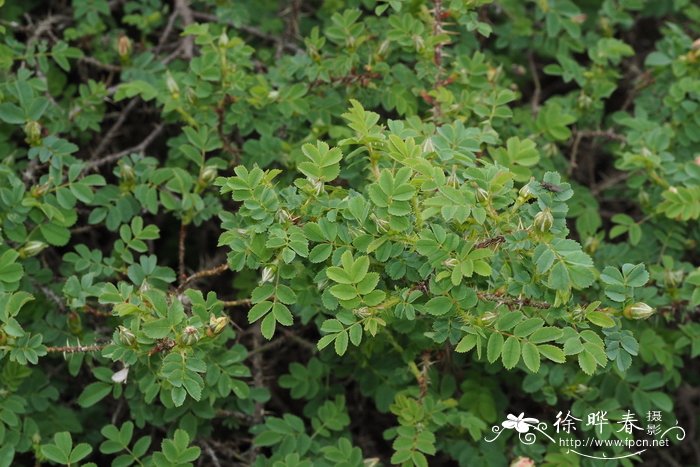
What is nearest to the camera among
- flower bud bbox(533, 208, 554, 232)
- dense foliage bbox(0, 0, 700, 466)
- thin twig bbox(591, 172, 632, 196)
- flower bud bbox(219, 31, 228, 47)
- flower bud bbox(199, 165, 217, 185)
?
flower bud bbox(533, 208, 554, 232)

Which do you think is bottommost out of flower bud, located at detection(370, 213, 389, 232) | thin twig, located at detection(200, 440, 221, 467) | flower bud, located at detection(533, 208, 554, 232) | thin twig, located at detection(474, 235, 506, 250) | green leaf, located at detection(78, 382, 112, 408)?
thin twig, located at detection(200, 440, 221, 467)

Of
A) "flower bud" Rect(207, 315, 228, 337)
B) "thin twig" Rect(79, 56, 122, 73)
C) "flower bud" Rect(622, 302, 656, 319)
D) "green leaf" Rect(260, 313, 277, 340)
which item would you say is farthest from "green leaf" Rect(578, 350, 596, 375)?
"thin twig" Rect(79, 56, 122, 73)

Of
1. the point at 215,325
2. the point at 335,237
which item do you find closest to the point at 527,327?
the point at 335,237

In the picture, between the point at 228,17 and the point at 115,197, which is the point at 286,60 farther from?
the point at 115,197

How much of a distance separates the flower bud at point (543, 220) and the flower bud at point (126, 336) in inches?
43.9

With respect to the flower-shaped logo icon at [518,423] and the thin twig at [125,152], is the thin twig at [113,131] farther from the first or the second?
the flower-shaped logo icon at [518,423]

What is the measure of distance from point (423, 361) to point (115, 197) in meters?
1.18

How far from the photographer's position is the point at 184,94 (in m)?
2.94

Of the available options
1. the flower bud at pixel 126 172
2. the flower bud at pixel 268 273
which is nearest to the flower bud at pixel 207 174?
the flower bud at pixel 126 172

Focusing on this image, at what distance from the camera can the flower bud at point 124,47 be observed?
3.16 m

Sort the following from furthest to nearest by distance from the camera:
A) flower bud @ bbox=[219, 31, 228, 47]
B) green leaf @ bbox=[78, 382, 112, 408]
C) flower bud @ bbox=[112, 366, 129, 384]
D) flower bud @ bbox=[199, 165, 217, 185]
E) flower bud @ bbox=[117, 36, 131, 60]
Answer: flower bud @ bbox=[117, 36, 131, 60], flower bud @ bbox=[219, 31, 228, 47], flower bud @ bbox=[199, 165, 217, 185], green leaf @ bbox=[78, 382, 112, 408], flower bud @ bbox=[112, 366, 129, 384]

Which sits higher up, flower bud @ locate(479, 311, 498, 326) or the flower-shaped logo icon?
flower bud @ locate(479, 311, 498, 326)

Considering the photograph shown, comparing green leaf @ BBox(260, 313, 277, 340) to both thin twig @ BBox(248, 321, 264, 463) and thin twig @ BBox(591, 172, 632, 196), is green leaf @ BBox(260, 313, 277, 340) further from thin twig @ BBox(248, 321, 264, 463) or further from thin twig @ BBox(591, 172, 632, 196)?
thin twig @ BBox(591, 172, 632, 196)

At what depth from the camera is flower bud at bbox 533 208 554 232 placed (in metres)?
2.08
